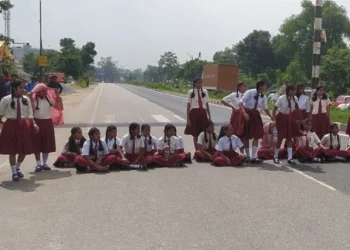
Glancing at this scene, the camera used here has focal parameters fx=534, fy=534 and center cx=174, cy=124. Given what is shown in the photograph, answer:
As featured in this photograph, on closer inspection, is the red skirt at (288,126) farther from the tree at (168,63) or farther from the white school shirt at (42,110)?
the tree at (168,63)

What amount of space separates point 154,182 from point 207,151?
97.0 inches

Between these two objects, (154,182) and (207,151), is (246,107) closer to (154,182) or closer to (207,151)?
(207,151)

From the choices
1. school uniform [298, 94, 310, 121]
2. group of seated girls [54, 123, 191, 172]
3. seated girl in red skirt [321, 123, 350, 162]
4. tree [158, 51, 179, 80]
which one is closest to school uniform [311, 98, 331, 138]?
school uniform [298, 94, 310, 121]

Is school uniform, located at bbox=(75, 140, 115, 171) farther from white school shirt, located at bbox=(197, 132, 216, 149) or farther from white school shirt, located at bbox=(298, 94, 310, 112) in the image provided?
white school shirt, located at bbox=(298, 94, 310, 112)

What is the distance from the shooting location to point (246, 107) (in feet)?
36.0

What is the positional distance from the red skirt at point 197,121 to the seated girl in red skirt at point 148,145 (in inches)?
46.4

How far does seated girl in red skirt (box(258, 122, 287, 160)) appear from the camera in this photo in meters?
11.3

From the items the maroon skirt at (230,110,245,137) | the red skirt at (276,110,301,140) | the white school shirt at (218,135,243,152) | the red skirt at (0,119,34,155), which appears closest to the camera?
the red skirt at (0,119,34,155)

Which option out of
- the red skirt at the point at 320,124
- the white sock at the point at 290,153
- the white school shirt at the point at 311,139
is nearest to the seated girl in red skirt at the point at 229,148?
the white sock at the point at 290,153

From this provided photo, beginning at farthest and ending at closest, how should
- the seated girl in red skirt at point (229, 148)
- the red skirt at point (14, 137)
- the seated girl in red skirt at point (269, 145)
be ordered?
1. the seated girl in red skirt at point (269, 145)
2. the seated girl in red skirt at point (229, 148)
3. the red skirt at point (14, 137)

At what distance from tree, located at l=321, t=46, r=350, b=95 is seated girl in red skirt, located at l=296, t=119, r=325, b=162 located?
128 ft

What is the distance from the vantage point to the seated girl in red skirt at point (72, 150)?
1026 centimetres

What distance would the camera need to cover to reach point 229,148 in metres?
10.5

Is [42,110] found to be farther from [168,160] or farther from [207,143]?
[207,143]
